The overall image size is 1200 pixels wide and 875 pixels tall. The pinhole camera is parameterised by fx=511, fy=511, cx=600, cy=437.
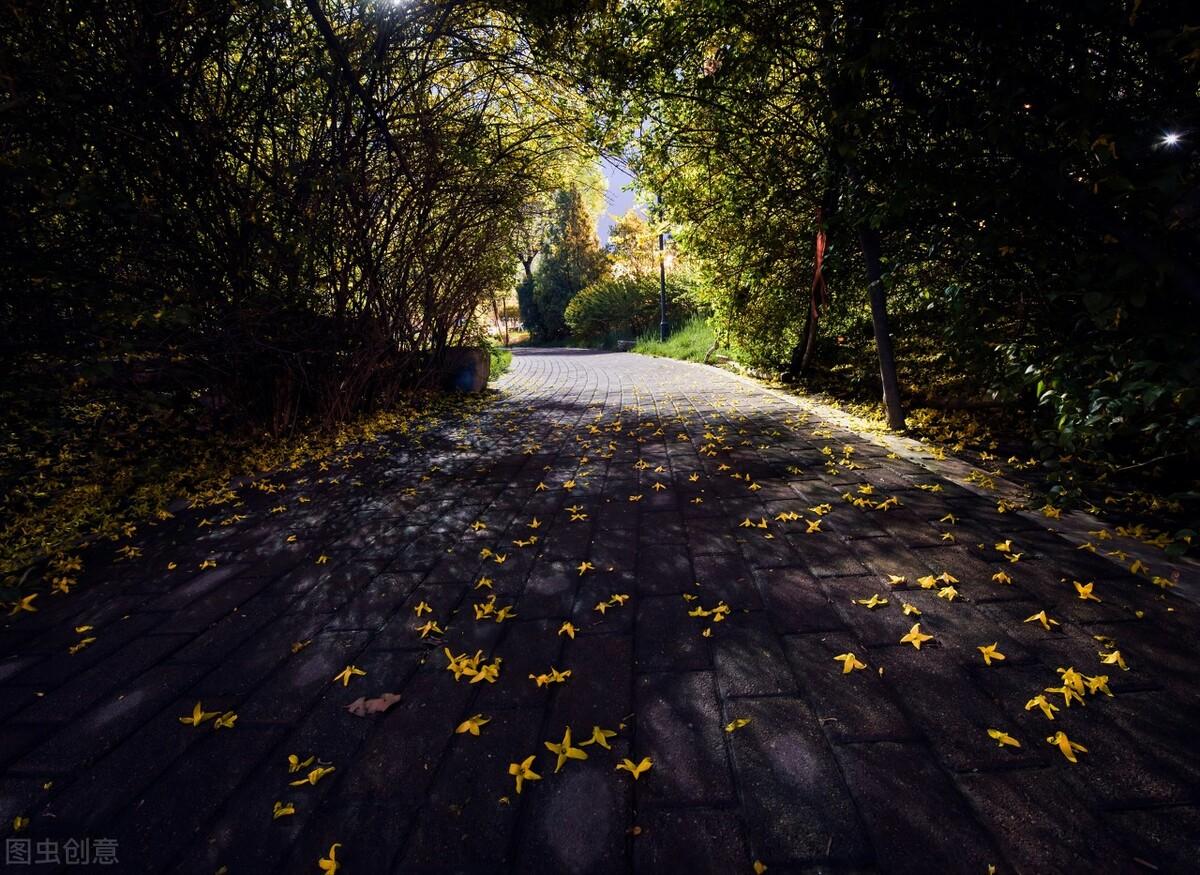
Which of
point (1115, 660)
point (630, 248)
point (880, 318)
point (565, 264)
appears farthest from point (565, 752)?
→ point (565, 264)

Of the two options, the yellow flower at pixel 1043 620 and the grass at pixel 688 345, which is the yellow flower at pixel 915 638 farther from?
the grass at pixel 688 345

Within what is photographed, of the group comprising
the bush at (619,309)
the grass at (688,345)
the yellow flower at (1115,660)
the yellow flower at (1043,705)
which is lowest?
the yellow flower at (1043,705)

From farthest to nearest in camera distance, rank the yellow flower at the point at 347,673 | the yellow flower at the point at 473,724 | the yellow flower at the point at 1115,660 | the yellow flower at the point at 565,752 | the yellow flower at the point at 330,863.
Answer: the yellow flower at the point at 347,673, the yellow flower at the point at 1115,660, the yellow flower at the point at 473,724, the yellow flower at the point at 565,752, the yellow flower at the point at 330,863

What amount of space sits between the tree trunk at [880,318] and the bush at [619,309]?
16082mm

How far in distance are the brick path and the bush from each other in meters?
18.9

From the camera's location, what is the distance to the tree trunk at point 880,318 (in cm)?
479

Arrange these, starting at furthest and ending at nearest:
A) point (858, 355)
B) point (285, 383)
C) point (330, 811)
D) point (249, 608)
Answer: point (858, 355) < point (285, 383) < point (249, 608) < point (330, 811)

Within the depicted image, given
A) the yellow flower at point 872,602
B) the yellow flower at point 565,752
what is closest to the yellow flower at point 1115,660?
the yellow flower at point 872,602

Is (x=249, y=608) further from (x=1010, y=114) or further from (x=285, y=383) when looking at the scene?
(x=1010, y=114)

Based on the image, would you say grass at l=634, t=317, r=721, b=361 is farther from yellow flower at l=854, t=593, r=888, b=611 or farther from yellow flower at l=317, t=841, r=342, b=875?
yellow flower at l=317, t=841, r=342, b=875

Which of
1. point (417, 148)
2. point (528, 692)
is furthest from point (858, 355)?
point (528, 692)

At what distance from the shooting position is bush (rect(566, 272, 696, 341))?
22.6 meters

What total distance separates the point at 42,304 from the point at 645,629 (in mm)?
4017

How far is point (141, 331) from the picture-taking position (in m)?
3.45
